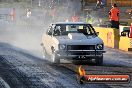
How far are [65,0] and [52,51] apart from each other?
44439 mm

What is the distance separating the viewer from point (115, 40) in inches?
875

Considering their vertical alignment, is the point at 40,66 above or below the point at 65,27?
below

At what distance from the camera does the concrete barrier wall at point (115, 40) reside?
20.5 metres

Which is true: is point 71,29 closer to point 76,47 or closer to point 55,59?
point 76,47

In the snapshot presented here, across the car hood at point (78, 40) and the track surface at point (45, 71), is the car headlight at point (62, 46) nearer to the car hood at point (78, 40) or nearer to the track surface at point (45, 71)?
the car hood at point (78, 40)

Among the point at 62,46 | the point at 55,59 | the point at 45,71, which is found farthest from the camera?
the point at 55,59

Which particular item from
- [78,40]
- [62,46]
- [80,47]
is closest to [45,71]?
[62,46]

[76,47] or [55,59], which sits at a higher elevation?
[76,47]

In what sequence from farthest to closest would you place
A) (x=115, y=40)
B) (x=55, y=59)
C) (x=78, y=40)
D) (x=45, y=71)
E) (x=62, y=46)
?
(x=115, y=40) → (x=55, y=59) → (x=78, y=40) → (x=62, y=46) → (x=45, y=71)

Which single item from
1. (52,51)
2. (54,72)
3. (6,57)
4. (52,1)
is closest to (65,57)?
(52,51)

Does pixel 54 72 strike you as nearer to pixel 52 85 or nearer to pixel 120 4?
pixel 52 85

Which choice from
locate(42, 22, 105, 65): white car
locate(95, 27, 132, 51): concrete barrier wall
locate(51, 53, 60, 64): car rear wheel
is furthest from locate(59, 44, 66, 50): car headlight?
locate(95, 27, 132, 51): concrete barrier wall

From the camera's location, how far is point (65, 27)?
15.3m

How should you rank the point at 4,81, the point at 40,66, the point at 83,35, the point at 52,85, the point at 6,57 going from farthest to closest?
the point at 6,57
the point at 83,35
the point at 40,66
the point at 4,81
the point at 52,85
